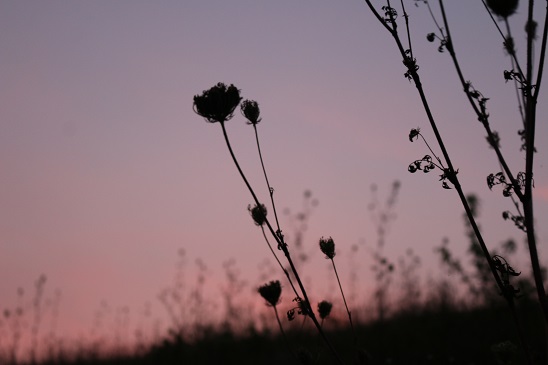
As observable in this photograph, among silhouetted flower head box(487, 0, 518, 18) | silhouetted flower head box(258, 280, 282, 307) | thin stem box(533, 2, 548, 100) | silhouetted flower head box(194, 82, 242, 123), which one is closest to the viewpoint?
thin stem box(533, 2, 548, 100)

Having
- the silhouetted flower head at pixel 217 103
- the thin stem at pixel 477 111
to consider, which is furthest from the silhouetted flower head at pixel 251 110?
the thin stem at pixel 477 111

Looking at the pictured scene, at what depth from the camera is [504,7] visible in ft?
7.25

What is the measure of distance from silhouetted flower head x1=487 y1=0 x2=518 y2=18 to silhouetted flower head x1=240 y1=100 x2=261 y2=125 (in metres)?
1.03

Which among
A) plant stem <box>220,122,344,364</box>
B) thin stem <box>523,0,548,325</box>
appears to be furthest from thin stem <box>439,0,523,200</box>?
plant stem <box>220,122,344,364</box>

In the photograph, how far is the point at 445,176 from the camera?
219 centimetres

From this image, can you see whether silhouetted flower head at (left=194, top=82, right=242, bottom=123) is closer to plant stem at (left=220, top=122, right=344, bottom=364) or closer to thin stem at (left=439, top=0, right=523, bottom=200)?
plant stem at (left=220, top=122, right=344, bottom=364)

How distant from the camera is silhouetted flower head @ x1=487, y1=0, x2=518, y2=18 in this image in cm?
220

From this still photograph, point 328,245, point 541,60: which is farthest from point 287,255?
point 541,60

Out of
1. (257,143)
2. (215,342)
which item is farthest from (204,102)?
(215,342)

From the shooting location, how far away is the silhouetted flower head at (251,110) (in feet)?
8.90

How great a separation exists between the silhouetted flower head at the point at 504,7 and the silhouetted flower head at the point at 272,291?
1.47 meters

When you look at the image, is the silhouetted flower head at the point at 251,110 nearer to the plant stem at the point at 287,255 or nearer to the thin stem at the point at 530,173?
the plant stem at the point at 287,255

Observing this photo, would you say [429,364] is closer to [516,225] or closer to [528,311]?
[528,311]

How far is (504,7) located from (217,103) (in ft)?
3.70
